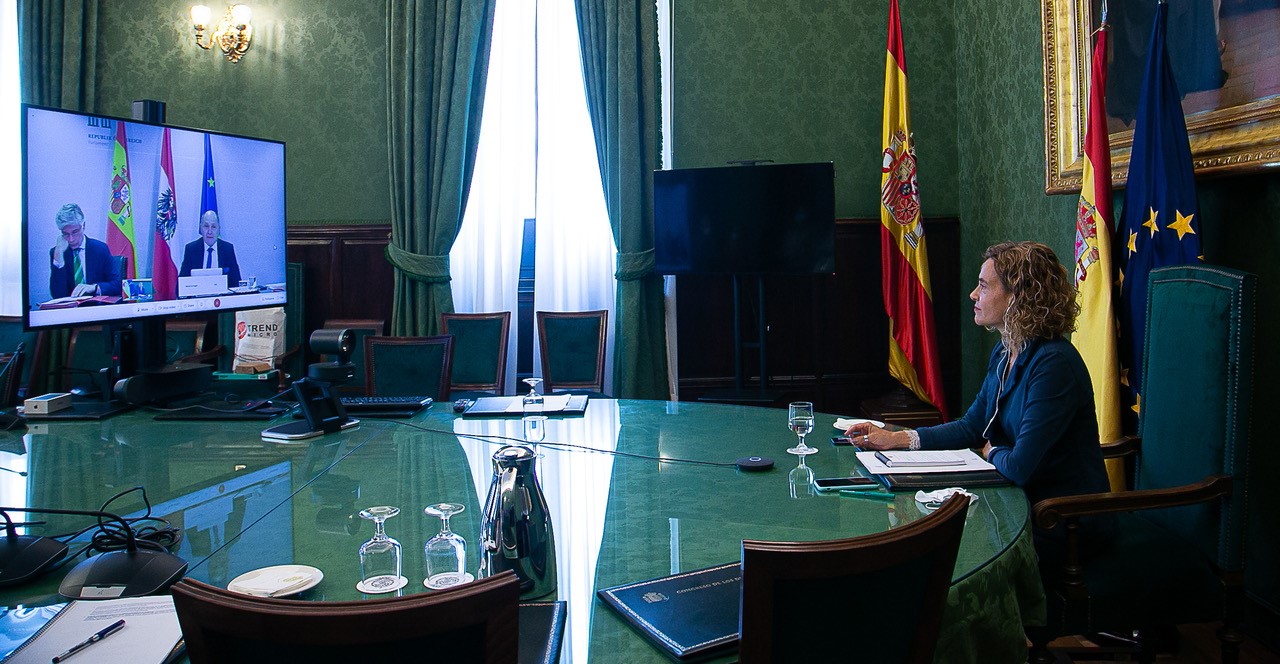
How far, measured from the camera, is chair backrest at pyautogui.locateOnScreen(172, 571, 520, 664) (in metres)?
0.85

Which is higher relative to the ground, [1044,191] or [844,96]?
[844,96]

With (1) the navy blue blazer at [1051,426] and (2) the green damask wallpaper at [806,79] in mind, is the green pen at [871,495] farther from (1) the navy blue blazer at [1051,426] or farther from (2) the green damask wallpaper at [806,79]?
(2) the green damask wallpaper at [806,79]

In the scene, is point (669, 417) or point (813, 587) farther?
point (669, 417)

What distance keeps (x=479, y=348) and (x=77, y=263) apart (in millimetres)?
1554

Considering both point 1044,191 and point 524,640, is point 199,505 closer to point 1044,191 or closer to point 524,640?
point 524,640

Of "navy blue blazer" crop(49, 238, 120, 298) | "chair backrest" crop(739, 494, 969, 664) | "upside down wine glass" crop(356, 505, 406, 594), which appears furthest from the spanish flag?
"navy blue blazer" crop(49, 238, 120, 298)

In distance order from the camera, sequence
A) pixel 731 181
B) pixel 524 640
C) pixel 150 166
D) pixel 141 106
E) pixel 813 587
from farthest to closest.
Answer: pixel 731 181
pixel 141 106
pixel 150 166
pixel 524 640
pixel 813 587

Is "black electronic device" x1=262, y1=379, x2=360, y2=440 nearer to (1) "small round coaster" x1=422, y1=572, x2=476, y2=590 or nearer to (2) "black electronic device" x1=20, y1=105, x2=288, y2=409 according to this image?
(2) "black electronic device" x1=20, y1=105, x2=288, y2=409

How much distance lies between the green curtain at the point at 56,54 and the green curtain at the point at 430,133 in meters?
1.78

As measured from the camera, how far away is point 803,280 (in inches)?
201

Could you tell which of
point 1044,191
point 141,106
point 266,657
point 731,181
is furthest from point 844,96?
point 266,657

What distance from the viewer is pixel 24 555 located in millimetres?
1471

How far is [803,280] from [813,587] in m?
4.15

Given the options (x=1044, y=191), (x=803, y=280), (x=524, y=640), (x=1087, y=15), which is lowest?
(x=524, y=640)
